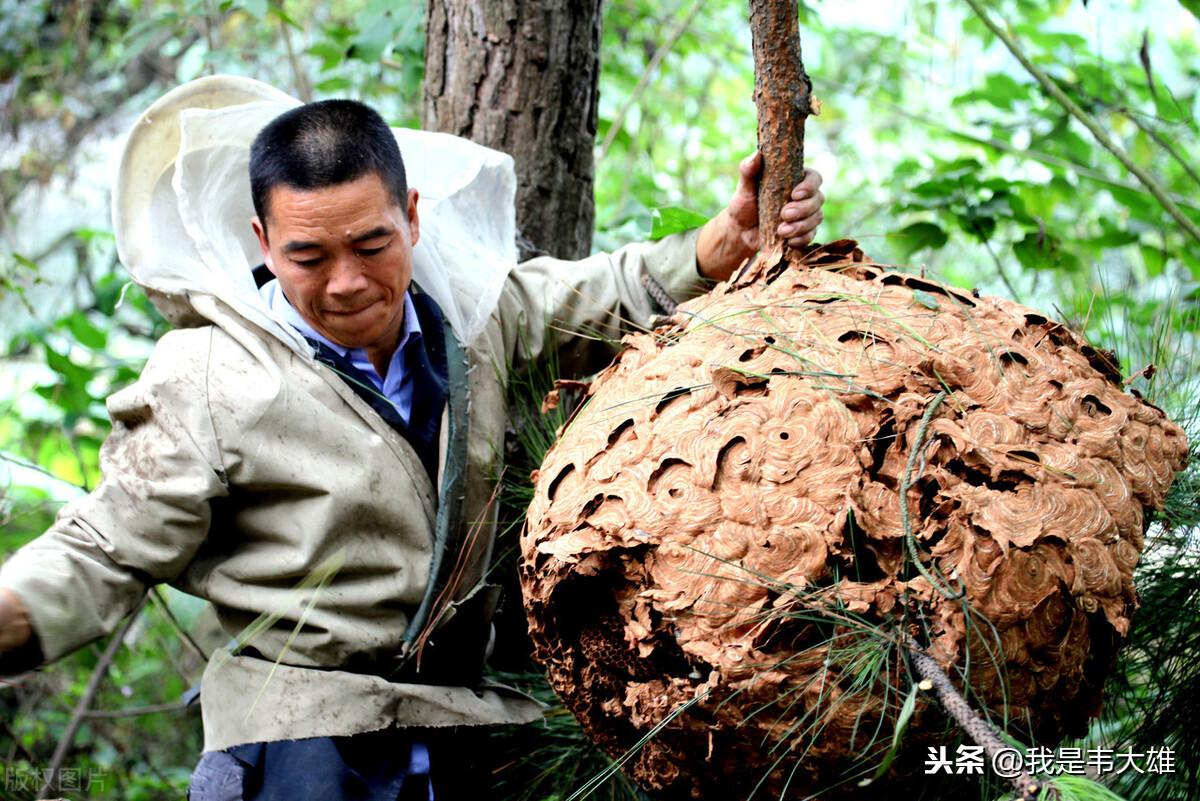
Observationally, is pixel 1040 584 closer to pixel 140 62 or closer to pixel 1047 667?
pixel 1047 667

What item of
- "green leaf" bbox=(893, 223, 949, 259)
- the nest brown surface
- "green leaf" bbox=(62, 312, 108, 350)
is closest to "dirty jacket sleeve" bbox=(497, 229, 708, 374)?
the nest brown surface

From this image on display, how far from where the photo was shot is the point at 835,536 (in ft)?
4.09

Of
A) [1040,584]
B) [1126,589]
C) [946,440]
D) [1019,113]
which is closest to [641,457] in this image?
[946,440]

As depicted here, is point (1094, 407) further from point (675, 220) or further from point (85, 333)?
point (85, 333)

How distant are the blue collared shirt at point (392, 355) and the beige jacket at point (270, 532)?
0.20 feet

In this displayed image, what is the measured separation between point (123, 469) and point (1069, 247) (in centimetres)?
323

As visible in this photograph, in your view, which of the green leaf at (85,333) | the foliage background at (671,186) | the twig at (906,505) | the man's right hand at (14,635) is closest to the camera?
the twig at (906,505)

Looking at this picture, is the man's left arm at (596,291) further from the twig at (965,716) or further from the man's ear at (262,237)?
the twig at (965,716)

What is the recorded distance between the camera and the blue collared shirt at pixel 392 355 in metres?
1.79

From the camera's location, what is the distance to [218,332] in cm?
174

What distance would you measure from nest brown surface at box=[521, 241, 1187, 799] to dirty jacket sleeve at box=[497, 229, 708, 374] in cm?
57

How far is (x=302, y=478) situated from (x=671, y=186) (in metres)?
3.40

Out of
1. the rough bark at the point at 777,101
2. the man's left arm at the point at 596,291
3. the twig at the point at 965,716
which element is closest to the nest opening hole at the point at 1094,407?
the twig at the point at 965,716

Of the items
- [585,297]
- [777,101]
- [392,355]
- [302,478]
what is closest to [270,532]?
[302,478]
